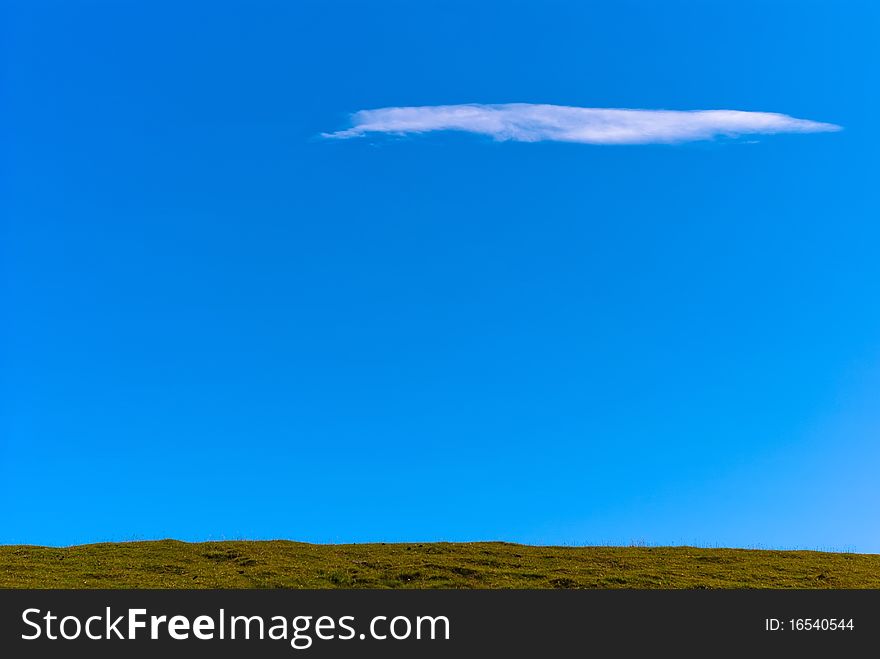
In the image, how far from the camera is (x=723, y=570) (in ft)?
144
